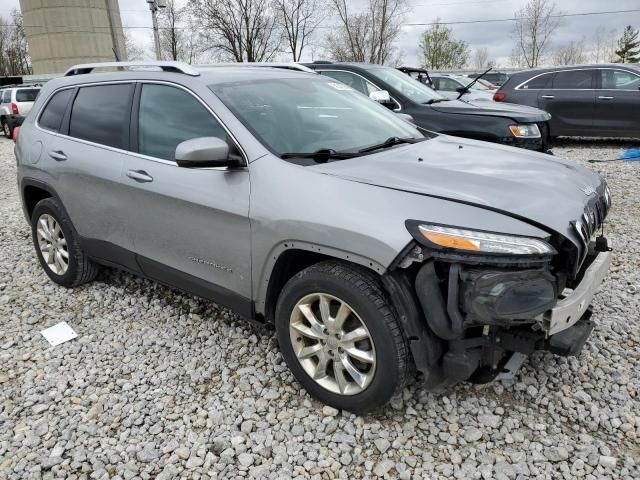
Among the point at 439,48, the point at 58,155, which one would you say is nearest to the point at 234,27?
the point at 439,48

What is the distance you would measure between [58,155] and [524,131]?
518cm

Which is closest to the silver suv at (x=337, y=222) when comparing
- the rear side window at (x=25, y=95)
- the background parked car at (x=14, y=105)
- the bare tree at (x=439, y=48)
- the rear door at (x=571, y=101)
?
the rear door at (x=571, y=101)

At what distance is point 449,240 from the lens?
2199mm

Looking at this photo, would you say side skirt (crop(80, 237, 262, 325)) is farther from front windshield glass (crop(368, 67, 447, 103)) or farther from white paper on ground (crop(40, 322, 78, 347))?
front windshield glass (crop(368, 67, 447, 103))

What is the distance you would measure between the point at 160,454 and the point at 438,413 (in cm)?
139

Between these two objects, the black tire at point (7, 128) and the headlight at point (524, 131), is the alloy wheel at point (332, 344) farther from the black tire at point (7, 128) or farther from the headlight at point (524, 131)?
the black tire at point (7, 128)

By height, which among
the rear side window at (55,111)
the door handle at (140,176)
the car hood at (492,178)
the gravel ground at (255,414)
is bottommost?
the gravel ground at (255,414)

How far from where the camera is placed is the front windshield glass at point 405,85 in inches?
292

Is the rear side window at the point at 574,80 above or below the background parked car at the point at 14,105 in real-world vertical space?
below

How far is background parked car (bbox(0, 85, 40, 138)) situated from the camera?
1631 centimetres

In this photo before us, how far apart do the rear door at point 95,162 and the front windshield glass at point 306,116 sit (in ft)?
2.93

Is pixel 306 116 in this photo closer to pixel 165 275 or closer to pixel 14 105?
pixel 165 275

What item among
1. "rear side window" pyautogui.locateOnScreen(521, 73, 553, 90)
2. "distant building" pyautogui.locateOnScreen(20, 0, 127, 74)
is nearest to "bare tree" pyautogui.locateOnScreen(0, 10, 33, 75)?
"distant building" pyautogui.locateOnScreen(20, 0, 127, 74)

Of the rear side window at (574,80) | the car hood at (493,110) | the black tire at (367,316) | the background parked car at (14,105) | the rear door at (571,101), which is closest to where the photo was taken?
the black tire at (367,316)
